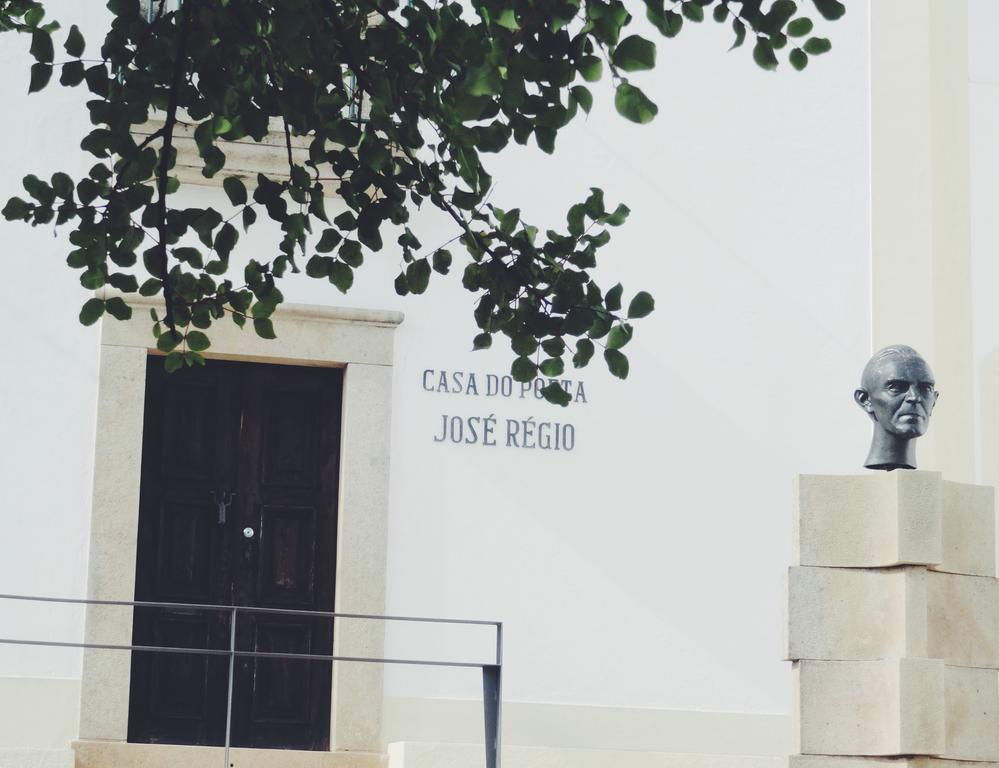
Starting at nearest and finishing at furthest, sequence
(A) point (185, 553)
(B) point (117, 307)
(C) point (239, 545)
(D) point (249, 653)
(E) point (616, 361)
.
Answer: (E) point (616, 361) → (B) point (117, 307) → (D) point (249, 653) → (A) point (185, 553) → (C) point (239, 545)

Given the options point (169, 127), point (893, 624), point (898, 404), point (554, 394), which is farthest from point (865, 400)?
point (169, 127)

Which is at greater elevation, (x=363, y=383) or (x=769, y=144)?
(x=769, y=144)

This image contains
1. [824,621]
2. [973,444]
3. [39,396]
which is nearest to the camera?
[824,621]

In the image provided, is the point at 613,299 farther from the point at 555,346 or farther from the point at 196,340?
the point at 196,340

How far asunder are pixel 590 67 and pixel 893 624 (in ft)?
12.7

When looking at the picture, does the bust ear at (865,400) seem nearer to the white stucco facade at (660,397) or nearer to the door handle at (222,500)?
the white stucco facade at (660,397)

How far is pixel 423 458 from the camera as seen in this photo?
38.0 feet

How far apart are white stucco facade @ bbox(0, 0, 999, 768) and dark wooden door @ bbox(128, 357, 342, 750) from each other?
50cm

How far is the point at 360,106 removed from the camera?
659 centimetres

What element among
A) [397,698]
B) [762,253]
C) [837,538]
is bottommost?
[397,698]

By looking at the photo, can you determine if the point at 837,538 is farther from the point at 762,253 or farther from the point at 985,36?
the point at 985,36

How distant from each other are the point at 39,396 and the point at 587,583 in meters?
3.23

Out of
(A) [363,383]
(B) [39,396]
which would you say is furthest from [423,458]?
(B) [39,396]

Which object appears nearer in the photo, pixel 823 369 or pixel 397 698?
pixel 397 698
